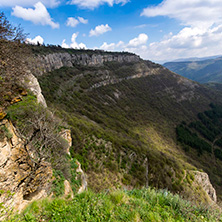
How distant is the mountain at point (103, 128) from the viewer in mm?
6780

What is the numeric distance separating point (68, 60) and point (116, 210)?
93550 millimetres

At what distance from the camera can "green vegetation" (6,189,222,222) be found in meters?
3.72

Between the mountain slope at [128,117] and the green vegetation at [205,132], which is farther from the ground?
the mountain slope at [128,117]

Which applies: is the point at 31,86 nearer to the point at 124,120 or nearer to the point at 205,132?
the point at 124,120

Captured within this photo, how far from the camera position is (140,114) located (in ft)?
241

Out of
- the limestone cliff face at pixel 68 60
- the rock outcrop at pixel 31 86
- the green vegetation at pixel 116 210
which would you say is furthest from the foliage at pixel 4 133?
the limestone cliff face at pixel 68 60

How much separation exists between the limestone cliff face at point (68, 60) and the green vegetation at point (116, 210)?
44.7 m

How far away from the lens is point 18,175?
5500 mm

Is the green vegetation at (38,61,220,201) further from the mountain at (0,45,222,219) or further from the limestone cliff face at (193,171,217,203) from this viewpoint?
the limestone cliff face at (193,171,217,203)

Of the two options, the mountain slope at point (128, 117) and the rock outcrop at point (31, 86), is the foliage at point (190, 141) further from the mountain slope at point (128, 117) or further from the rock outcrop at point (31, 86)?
the rock outcrop at point (31, 86)

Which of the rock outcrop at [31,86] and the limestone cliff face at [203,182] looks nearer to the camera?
the rock outcrop at [31,86]

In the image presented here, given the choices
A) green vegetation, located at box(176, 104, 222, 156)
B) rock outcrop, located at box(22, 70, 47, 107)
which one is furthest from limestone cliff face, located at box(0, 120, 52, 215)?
green vegetation, located at box(176, 104, 222, 156)

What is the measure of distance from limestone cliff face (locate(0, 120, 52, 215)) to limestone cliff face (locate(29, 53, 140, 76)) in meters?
41.6

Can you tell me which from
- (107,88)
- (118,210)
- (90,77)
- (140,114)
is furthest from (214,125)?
(118,210)
